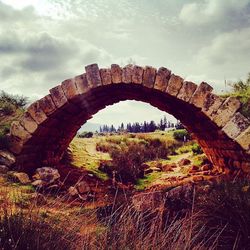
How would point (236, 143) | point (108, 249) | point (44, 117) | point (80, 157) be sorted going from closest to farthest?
1. point (108, 249)
2. point (236, 143)
3. point (44, 117)
4. point (80, 157)

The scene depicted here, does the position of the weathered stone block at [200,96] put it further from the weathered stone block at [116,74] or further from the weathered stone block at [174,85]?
the weathered stone block at [116,74]

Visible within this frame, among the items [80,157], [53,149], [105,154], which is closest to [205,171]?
[53,149]

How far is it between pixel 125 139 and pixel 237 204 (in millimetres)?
14877

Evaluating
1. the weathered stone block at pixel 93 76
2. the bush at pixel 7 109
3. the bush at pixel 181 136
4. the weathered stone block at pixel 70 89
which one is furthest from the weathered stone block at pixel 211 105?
the bush at pixel 181 136

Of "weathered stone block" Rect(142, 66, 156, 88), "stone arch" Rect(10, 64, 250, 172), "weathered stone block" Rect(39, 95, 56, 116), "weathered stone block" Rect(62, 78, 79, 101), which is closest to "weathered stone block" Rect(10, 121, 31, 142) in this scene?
"stone arch" Rect(10, 64, 250, 172)

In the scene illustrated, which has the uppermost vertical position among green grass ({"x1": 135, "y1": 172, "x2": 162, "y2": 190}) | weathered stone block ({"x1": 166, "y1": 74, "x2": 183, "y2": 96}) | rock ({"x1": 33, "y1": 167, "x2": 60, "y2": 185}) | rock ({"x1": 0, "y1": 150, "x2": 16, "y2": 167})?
weathered stone block ({"x1": 166, "y1": 74, "x2": 183, "y2": 96})

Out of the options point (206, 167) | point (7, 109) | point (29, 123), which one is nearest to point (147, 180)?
point (206, 167)

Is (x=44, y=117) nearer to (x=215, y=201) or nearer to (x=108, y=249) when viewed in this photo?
(x=215, y=201)

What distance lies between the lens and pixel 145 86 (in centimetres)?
712

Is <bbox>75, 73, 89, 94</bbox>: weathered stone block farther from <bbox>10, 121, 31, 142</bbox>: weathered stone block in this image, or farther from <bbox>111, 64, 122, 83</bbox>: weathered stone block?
<bbox>10, 121, 31, 142</bbox>: weathered stone block

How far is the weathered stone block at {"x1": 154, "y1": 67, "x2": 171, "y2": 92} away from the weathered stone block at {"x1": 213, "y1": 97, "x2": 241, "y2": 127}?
1.08 metres

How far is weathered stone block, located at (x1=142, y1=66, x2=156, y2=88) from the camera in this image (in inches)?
278

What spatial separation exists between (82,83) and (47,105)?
0.86 metres

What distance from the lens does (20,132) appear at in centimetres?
778
